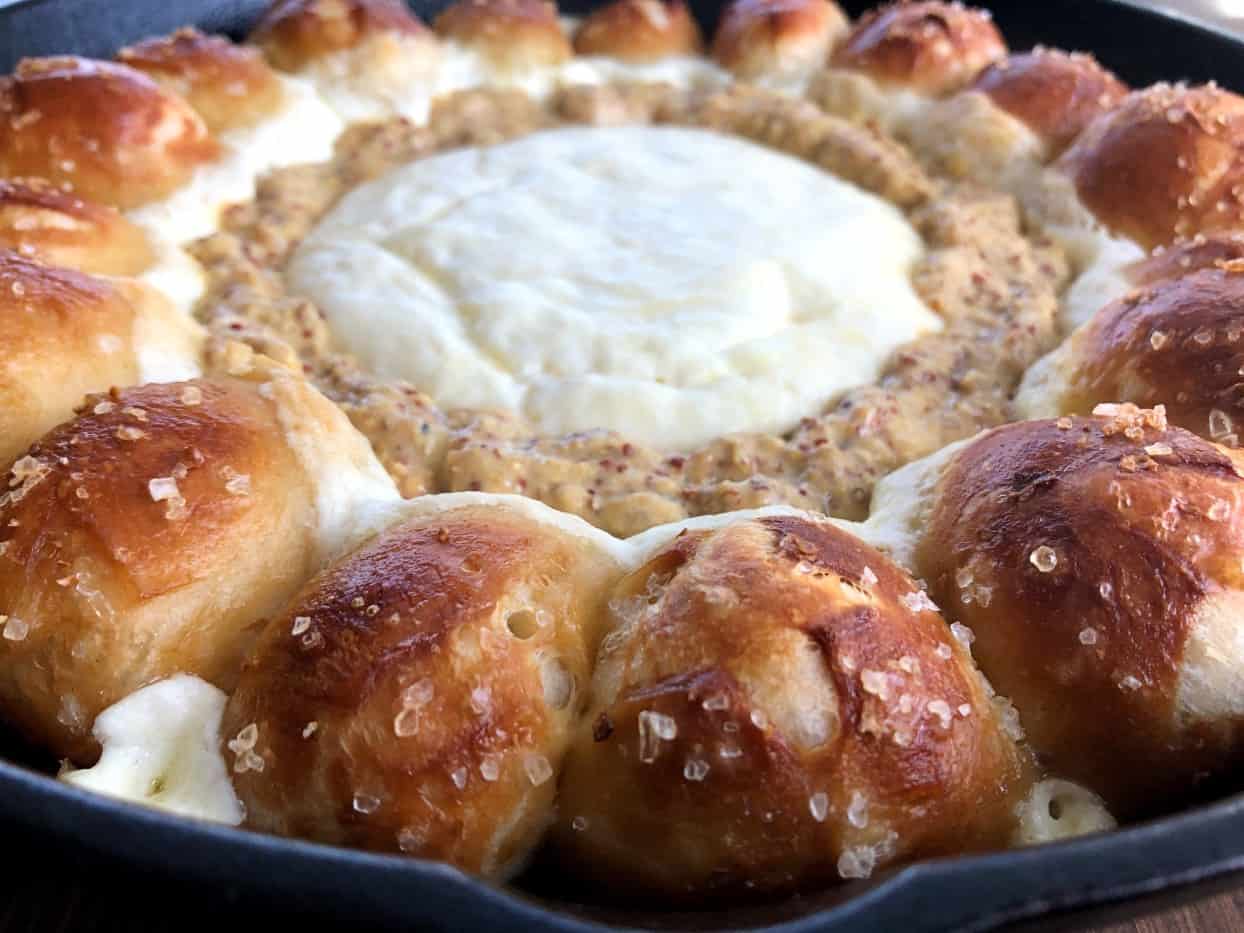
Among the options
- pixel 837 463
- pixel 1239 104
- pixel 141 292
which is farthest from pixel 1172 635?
pixel 141 292

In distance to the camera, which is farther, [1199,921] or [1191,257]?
[1191,257]

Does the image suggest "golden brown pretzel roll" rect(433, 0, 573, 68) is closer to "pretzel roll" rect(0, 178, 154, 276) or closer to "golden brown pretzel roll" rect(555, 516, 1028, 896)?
"pretzel roll" rect(0, 178, 154, 276)

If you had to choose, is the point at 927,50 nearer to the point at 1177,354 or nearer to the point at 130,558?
the point at 1177,354

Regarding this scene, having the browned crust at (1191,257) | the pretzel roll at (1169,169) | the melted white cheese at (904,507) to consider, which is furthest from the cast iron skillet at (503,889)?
the pretzel roll at (1169,169)

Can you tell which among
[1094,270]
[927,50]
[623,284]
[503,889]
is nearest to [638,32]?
[927,50]

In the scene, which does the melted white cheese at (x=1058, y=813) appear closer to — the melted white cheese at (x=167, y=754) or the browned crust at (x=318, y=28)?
the melted white cheese at (x=167, y=754)

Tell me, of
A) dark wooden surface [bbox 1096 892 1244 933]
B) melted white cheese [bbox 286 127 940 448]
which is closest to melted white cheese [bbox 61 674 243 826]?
melted white cheese [bbox 286 127 940 448]
